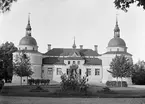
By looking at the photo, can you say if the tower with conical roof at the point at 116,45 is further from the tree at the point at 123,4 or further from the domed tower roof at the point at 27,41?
the tree at the point at 123,4

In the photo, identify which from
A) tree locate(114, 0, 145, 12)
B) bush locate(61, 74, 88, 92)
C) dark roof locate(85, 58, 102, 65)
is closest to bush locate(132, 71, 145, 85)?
dark roof locate(85, 58, 102, 65)

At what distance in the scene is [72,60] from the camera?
2569 inches

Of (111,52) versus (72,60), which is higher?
(111,52)

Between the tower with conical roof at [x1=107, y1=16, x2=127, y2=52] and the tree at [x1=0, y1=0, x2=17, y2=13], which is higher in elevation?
the tower with conical roof at [x1=107, y1=16, x2=127, y2=52]

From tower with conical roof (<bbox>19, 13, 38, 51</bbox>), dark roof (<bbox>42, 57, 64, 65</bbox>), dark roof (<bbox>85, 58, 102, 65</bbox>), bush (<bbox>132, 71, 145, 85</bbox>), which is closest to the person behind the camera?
bush (<bbox>132, 71, 145, 85</bbox>)

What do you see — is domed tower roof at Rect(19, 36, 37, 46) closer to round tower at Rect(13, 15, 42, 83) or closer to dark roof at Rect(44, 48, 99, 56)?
round tower at Rect(13, 15, 42, 83)

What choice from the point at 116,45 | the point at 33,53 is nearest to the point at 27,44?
the point at 33,53

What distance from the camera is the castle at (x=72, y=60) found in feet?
205

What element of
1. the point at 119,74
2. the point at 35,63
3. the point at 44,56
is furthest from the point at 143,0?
the point at 44,56

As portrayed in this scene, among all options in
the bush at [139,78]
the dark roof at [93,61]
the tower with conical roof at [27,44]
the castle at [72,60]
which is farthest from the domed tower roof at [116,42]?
the tower with conical roof at [27,44]

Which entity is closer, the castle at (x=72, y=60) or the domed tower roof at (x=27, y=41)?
the castle at (x=72, y=60)

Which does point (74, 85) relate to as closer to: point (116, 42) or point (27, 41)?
point (116, 42)

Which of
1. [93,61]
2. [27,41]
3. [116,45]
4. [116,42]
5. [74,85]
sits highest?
[27,41]

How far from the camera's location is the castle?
62.6 metres
